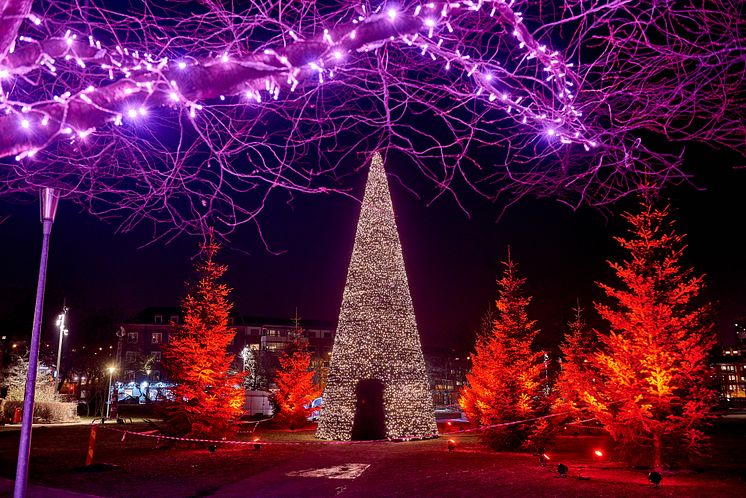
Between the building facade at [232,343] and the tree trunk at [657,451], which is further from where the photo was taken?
the building facade at [232,343]

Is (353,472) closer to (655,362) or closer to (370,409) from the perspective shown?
(370,409)

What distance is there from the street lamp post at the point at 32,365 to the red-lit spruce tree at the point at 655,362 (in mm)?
13422

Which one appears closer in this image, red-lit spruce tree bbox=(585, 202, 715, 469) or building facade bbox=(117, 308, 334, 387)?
red-lit spruce tree bbox=(585, 202, 715, 469)

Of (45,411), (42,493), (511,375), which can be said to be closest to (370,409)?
(511,375)

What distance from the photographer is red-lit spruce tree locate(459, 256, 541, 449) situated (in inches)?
813

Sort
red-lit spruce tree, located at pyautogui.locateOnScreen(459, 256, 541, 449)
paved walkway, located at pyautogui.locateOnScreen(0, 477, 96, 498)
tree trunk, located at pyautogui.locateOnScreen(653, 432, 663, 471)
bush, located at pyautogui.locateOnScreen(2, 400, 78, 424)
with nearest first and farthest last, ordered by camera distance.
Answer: paved walkway, located at pyautogui.locateOnScreen(0, 477, 96, 498), tree trunk, located at pyautogui.locateOnScreen(653, 432, 663, 471), red-lit spruce tree, located at pyautogui.locateOnScreen(459, 256, 541, 449), bush, located at pyautogui.locateOnScreen(2, 400, 78, 424)

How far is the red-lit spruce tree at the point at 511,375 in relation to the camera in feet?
67.8

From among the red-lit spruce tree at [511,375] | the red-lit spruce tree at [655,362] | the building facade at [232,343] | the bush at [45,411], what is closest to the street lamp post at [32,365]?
the red-lit spruce tree at [655,362]

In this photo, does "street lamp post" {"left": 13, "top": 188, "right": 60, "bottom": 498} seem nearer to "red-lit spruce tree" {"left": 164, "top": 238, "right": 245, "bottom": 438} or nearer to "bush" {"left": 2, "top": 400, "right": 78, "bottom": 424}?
"red-lit spruce tree" {"left": 164, "top": 238, "right": 245, "bottom": 438}

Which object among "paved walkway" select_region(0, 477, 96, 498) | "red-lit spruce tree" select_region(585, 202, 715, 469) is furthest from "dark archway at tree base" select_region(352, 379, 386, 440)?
"paved walkway" select_region(0, 477, 96, 498)

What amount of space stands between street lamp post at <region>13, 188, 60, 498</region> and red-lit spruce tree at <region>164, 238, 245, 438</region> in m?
14.4

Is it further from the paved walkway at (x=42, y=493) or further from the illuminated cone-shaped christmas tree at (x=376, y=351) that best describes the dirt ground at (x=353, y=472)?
the illuminated cone-shaped christmas tree at (x=376, y=351)

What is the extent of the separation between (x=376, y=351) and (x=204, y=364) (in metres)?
6.64

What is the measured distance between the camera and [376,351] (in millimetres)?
21000
